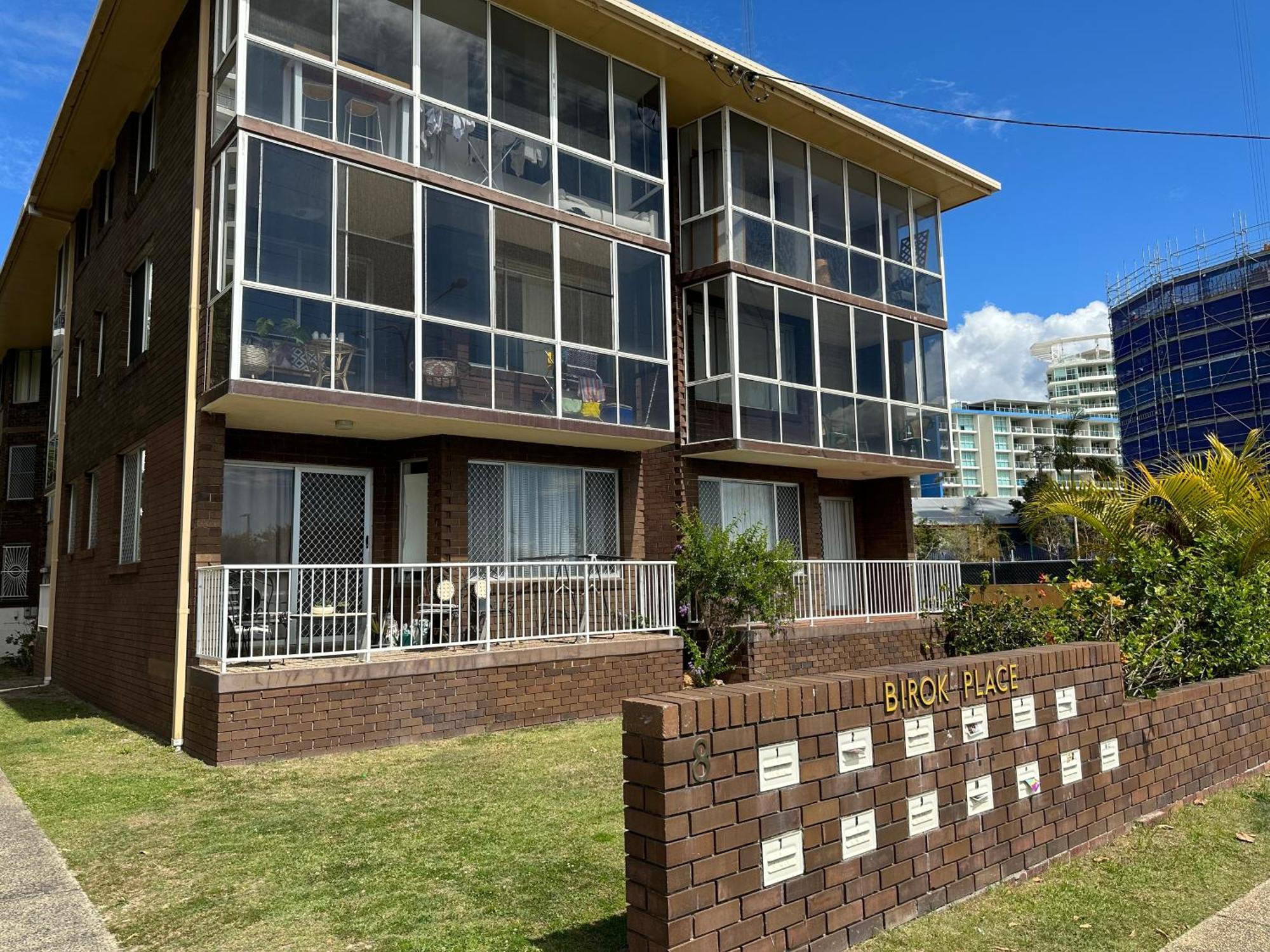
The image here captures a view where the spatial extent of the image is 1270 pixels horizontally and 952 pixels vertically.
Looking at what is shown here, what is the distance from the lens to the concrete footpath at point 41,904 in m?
4.18

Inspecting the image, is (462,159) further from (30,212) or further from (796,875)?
(30,212)

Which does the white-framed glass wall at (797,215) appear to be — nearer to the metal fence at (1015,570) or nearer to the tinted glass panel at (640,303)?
the tinted glass panel at (640,303)

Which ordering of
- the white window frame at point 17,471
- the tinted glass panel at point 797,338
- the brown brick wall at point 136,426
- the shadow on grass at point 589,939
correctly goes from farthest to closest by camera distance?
the white window frame at point 17,471 < the tinted glass panel at point 797,338 < the brown brick wall at point 136,426 < the shadow on grass at point 589,939

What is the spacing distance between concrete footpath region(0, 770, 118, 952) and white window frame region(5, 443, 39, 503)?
22.8 meters

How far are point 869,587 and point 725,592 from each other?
130 inches

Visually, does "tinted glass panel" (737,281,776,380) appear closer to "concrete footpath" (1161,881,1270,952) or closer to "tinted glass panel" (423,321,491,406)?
"tinted glass panel" (423,321,491,406)

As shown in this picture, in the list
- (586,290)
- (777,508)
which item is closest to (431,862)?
(586,290)

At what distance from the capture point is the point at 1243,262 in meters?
44.5

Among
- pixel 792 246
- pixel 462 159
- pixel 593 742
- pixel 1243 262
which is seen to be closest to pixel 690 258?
pixel 792 246

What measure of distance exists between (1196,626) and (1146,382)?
159ft

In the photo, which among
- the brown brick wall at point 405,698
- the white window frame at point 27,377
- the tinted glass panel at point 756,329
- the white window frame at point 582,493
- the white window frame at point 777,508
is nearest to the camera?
the brown brick wall at point 405,698

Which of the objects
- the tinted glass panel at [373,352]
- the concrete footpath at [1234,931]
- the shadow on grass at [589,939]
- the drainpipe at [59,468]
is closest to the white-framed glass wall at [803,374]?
the tinted glass panel at [373,352]

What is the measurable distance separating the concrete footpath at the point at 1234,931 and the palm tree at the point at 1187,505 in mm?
4709

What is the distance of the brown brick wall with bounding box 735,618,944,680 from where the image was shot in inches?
497
